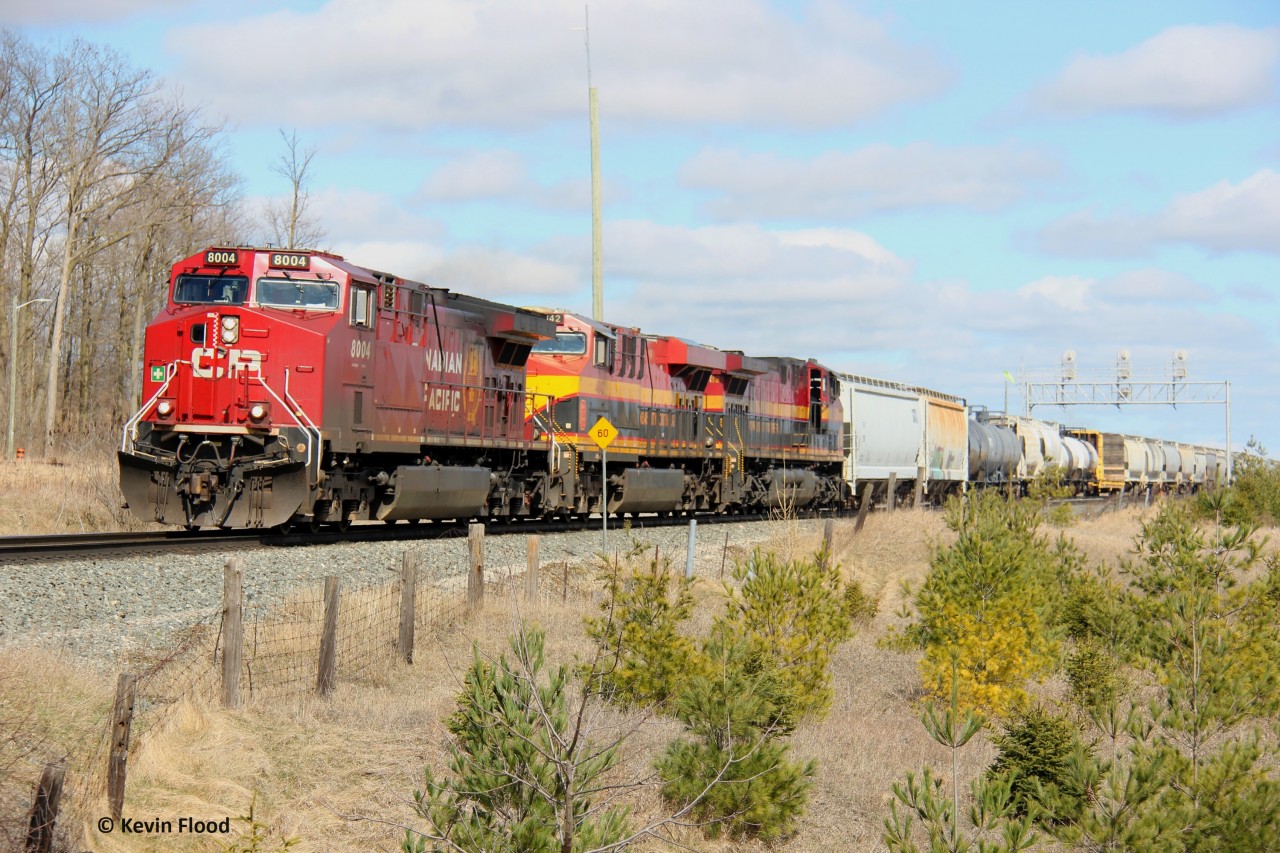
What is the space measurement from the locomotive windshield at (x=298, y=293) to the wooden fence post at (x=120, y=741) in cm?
1175

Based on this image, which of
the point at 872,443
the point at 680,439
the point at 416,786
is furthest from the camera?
the point at 872,443

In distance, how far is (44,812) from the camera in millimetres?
6613

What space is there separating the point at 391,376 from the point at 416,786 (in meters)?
12.0

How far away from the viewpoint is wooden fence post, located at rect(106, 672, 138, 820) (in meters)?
7.81

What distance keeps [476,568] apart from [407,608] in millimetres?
2489

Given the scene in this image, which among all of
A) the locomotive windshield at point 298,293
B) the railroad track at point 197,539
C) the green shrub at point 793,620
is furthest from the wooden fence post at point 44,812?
the locomotive windshield at point 298,293

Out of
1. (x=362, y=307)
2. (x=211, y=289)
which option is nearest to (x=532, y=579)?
(x=362, y=307)

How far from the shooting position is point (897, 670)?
16.4 meters

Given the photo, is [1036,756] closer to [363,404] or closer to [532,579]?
[532,579]

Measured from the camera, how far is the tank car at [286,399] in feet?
60.4

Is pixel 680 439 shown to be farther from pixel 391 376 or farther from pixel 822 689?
pixel 822 689

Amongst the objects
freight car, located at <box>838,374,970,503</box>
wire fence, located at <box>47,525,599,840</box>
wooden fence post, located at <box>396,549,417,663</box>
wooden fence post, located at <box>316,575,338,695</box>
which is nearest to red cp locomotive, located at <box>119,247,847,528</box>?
wire fence, located at <box>47,525,599,840</box>

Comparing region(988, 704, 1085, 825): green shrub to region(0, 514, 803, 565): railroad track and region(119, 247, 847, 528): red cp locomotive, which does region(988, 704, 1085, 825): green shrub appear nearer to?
region(0, 514, 803, 565): railroad track

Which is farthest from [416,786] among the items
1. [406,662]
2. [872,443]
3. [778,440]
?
[872,443]
